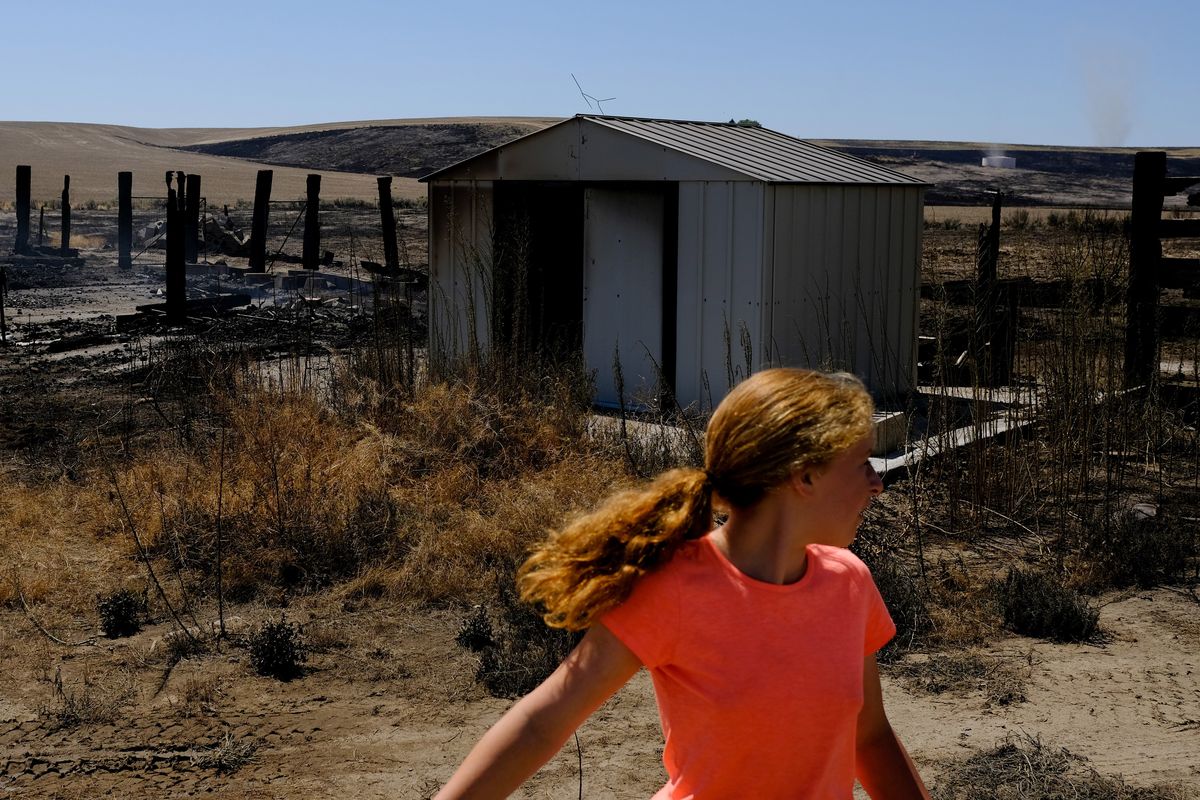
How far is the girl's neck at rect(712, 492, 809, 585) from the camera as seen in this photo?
195cm

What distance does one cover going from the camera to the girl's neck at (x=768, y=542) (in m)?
1.95

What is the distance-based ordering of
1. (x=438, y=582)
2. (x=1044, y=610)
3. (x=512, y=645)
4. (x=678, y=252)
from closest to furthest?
(x=512, y=645) < (x=1044, y=610) < (x=438, y=582) < (x=678, y=252)

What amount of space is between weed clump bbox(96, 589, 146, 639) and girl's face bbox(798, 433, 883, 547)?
4.95m

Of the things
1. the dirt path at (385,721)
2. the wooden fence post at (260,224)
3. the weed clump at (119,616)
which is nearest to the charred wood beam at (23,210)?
the wooden fence post at (260,224)

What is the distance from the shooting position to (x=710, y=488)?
198 cm

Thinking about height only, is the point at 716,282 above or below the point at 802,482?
above

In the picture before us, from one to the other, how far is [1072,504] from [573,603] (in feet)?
22.1

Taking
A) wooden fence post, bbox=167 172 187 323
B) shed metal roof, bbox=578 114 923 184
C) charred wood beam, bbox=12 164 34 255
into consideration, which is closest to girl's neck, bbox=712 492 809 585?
shed metal roof, bbox=578 114 923 184

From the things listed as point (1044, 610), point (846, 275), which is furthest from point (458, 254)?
point (1044, 610)

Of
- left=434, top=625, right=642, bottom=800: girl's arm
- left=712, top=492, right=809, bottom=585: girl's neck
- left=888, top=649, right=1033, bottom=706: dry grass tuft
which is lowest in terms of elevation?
left=888, top=649, right=1033, bottom=706: dry grass tuft

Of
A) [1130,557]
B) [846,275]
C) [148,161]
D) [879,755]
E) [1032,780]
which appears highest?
[148,161]

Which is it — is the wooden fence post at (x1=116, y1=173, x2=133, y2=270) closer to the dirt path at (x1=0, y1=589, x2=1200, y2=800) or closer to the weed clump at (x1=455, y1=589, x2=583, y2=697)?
the dirt path at (x1=0, y1=589, x2=1200, y2=800)

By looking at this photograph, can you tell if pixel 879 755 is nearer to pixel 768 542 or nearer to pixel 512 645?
pixel 768 542

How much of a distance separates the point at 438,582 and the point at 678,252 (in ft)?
15.5
